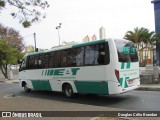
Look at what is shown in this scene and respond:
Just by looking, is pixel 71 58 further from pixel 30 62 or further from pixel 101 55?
pixel 30 62

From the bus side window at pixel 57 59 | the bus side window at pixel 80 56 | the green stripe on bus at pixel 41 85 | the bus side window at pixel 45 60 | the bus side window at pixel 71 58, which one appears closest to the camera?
the bus side window at pixel 80 56

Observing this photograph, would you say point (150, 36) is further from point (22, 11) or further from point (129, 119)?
point (129, 119)

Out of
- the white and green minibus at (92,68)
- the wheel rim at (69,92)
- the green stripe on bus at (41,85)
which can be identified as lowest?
the wheel rim at (69,92)

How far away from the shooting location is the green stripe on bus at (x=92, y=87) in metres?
12.0

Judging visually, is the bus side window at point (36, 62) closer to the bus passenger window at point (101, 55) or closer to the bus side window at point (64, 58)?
the bus side window at point (64, 58)

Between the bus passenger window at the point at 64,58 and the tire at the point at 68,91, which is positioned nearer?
the tire at the point at 68,91

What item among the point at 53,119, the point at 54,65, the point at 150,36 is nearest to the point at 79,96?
the point at 54,65

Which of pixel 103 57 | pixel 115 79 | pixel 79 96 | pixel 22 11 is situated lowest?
pixel 79 96

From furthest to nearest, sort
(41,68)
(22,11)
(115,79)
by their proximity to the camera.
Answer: (41,68) < (22,11) < (115,79)

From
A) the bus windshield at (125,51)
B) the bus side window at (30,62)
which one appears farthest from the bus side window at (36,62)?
the bus windshield at (125,51)

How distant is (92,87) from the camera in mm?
12609

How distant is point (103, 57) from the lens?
1203cm

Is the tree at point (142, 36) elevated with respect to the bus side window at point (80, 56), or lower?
elevated

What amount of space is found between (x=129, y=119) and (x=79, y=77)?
19.7 ft
